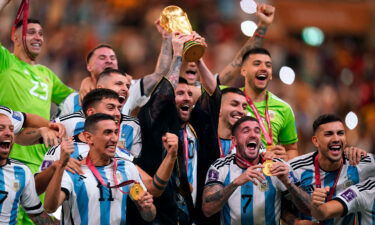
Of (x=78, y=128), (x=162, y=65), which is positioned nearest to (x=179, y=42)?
(x=162, y=65)

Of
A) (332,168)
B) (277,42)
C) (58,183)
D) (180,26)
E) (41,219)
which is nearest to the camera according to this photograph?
(58,183)

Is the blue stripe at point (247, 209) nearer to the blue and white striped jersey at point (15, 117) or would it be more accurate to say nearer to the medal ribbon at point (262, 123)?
the medal ribbon at point (262, 123)

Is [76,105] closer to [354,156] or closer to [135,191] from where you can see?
[135,191]

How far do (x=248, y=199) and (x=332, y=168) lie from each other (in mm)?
879

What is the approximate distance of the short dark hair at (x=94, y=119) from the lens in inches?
404

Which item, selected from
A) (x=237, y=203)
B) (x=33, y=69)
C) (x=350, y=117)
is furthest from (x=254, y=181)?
(x=33, y=69)

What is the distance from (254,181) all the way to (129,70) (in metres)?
10.5

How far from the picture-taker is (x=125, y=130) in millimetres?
11195

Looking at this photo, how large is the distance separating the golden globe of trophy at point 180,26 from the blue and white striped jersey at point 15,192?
190 centimetres

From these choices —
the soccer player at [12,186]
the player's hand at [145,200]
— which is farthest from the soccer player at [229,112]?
the soccer player at [12,186]

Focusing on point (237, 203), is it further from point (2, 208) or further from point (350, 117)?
point (2, 208)

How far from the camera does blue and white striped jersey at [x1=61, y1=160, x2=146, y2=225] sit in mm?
10031

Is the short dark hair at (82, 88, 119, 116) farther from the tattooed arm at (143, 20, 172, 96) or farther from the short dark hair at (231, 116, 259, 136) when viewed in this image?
the short dark hair at (231, 116, 259, 136)

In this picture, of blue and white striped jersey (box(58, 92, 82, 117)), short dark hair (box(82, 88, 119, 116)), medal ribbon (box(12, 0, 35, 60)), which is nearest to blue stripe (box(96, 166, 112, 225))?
short dark hair (box(82, 88, 119, 116))
